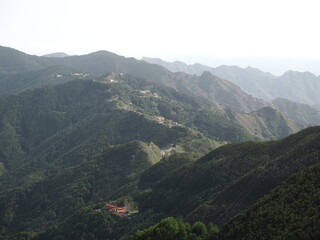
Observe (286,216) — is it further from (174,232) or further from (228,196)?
(228,196)

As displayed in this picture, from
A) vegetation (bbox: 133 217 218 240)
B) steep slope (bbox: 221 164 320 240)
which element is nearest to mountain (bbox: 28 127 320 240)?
steep slope (bbox: 221 164 320 240)

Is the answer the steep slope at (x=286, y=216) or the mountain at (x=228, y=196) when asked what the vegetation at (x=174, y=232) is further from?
the steep slope at (x=286, y=216)

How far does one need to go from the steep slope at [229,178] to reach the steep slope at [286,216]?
97.2 feet

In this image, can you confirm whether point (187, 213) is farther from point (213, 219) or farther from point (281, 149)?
point (281, 149)

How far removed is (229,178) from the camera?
159m

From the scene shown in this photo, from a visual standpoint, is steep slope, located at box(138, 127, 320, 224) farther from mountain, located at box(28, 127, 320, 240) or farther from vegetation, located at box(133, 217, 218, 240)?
vegetation, located at box(133, 217, 218, 240)

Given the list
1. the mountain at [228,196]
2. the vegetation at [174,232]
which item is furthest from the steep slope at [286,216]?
the vegetation at [174,232]

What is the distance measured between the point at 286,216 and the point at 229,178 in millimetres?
73376

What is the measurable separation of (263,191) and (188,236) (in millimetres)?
45034

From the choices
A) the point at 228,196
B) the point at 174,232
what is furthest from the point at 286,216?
the point at 228,196

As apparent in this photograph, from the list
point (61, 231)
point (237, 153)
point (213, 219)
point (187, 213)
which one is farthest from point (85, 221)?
point (237, 153)

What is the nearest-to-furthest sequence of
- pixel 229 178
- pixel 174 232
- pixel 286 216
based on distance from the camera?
pixel 286 216 < pixel 174 232 < pixel 229 178

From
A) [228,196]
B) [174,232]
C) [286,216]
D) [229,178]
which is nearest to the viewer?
[286,216]

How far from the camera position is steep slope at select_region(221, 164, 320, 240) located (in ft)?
252
